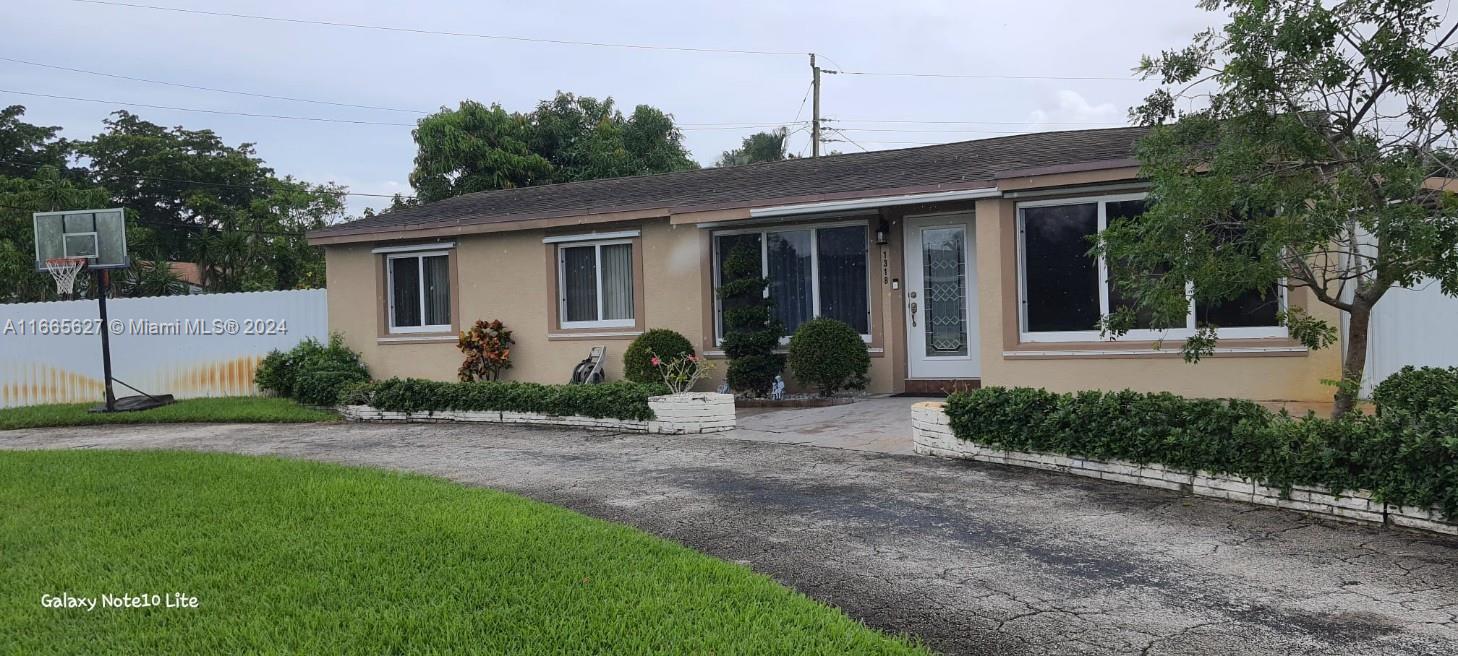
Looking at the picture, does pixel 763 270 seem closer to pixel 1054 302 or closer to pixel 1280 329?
pixel 1054 302

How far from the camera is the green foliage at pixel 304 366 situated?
15266 mm

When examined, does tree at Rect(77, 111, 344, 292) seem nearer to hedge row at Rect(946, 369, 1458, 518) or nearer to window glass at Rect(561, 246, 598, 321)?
window glass at Rect(561, 246, 598, 321)

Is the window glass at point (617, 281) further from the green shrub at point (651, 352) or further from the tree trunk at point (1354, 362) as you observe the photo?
the tree trunk at point (1354, 362)

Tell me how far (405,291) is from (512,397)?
5320 millimetres

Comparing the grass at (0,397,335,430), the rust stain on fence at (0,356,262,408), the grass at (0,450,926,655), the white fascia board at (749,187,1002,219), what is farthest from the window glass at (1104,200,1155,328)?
the rust stain on fence at (0,356,262,408)

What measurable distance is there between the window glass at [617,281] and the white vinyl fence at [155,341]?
5250 millimetres

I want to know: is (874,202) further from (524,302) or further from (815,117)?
(815,117)

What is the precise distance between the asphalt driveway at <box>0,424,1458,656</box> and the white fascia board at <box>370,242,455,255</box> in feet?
24.2

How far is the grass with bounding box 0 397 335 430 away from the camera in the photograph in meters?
14.2

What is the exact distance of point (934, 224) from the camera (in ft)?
44.2

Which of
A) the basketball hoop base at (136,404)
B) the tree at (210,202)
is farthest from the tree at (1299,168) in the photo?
the tree at (210,202)

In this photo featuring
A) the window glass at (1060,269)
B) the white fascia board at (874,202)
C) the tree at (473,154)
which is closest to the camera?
the window glass at (1060,269)

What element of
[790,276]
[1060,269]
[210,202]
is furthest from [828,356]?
[210,202]

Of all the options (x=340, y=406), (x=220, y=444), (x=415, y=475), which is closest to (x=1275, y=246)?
(x=415, y=475)
